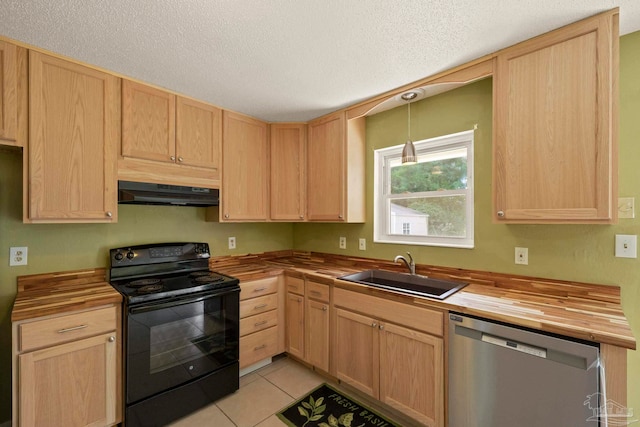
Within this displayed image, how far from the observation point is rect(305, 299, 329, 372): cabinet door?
2318mm

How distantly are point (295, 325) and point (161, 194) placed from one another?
158 centimetres

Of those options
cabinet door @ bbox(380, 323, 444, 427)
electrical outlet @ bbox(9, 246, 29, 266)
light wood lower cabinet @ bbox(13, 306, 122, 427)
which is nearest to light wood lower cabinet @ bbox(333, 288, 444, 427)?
cabinet door @ bbox(380, 323, 444, 427)

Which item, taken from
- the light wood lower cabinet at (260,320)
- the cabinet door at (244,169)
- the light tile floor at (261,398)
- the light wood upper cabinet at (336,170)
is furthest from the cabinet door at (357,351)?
the cabinet door at (244,169)

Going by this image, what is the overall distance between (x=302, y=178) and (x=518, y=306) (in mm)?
2061

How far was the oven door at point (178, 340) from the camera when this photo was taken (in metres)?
1.77

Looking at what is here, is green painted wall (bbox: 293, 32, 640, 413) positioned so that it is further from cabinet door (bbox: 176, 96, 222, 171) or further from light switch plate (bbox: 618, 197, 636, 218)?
cabinet door (bbox: 176, 96, 222, 171)

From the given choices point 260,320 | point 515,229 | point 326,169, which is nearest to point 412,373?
point 515,229

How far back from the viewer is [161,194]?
2.13m

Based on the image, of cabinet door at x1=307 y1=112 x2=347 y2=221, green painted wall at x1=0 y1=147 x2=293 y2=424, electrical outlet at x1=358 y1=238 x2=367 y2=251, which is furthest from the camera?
electrical outlet at x1=358 y1=238 x2=367 y2=251

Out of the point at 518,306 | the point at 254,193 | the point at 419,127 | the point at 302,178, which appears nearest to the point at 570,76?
the point at 419,127

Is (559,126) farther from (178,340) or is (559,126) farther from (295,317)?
(178,340)

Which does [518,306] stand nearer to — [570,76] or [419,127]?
[570,76]

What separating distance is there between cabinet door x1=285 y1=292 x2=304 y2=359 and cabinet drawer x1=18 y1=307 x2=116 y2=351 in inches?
52.6

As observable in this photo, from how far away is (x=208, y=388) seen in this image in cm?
207
